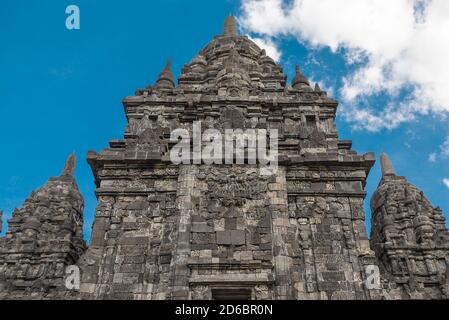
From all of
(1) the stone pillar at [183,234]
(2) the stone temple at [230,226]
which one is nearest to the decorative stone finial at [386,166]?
(2) the stone temple at [230,226]

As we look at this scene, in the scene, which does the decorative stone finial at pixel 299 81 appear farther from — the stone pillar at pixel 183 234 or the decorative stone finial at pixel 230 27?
the stone pillar at pixel 183 234

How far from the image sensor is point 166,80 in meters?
21.6

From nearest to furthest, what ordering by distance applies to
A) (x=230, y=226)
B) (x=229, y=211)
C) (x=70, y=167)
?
(x=230, y=226) → (x=229, y=211) → (x=70, y=167)

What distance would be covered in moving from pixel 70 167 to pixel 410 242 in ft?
40.1

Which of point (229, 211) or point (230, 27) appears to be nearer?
point (229, 211)

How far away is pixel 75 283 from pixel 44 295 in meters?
0.86

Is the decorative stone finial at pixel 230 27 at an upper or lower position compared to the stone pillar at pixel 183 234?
upper

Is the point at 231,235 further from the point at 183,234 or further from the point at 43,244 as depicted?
the point at 43,244

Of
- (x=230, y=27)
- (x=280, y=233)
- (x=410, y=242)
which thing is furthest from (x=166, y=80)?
(x=410, y=242)

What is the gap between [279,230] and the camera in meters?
13.8

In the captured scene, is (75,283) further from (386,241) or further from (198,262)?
(386,241)

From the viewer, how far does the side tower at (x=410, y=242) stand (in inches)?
515

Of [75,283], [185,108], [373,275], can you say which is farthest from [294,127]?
[75,283]

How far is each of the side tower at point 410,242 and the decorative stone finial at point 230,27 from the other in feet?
45.0
